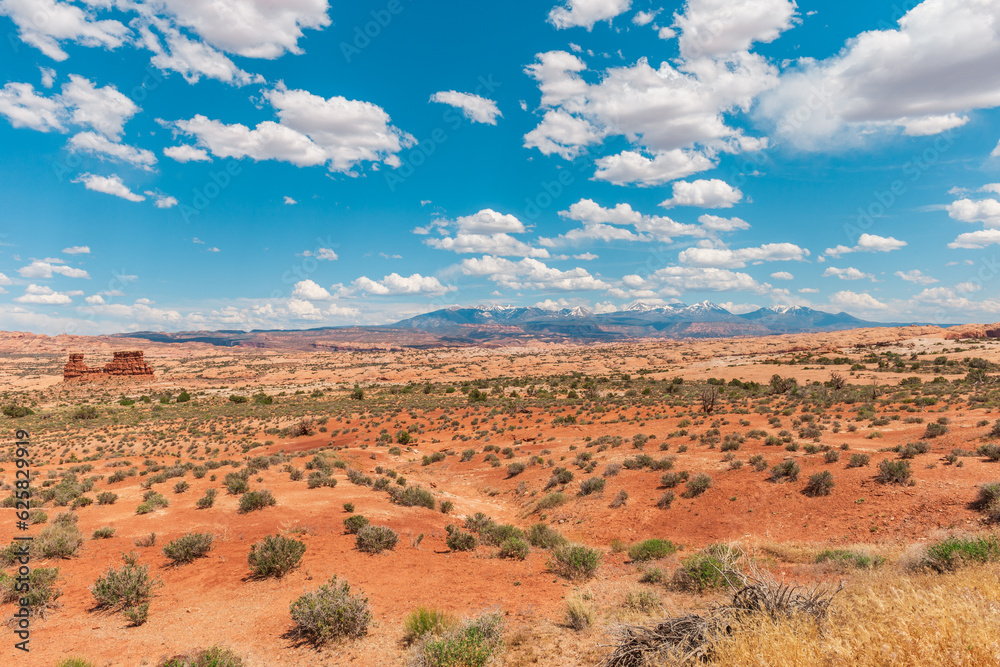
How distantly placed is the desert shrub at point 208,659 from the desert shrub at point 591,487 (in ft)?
44.6

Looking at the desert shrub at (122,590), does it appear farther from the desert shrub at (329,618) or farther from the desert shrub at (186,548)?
the desert shrub at (329,618)

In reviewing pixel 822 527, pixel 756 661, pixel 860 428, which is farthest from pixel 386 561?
pixel 860 428

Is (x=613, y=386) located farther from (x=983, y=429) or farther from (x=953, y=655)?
(x=953, y=655)

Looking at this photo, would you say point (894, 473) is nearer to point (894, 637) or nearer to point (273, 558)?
point (894, 637)

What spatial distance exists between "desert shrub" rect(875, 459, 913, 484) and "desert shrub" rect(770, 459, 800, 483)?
229cm

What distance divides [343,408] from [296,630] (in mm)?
40901

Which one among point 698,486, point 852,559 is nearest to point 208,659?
point 852,559

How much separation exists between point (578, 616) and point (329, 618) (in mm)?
4425

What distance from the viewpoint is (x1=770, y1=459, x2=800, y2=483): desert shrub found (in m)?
15.9

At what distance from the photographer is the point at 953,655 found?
3.62 metres

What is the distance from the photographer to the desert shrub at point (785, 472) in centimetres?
1588

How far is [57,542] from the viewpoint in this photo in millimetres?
11086

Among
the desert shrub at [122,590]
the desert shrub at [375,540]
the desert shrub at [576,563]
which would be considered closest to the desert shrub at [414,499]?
the desert shrub at [375,540]

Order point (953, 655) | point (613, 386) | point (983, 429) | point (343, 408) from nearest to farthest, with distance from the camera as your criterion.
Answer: point (953, 655), point (983, 429), point (343, 408), point (613, 386)
